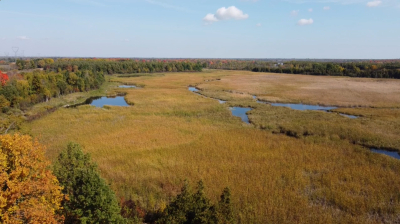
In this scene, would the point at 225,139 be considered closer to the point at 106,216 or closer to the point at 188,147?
the point at 188,147

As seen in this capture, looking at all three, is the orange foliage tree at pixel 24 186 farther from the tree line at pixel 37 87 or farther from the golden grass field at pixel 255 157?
the tree line at pixel 37 87

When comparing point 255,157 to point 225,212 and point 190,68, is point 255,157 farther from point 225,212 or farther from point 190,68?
point 190,68

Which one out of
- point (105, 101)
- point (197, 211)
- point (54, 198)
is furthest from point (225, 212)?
point (105, 101)

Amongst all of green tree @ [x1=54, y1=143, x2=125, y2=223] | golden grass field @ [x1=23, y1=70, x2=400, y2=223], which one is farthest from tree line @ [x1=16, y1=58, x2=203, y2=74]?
green tree @ [x1=54, y1=143, x2=125, y2=223]

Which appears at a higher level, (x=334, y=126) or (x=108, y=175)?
(x=334, y=126)

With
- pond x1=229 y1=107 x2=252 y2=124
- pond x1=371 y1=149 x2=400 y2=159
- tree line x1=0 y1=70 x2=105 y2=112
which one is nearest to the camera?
pond x1=371 y1=149 x2=400 y2=159

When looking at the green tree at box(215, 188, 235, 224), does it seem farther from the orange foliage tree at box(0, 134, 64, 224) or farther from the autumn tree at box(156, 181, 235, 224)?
the orange foliage tree at box(0, 134, 64, 224)

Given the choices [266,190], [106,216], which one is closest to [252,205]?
[266,190]
